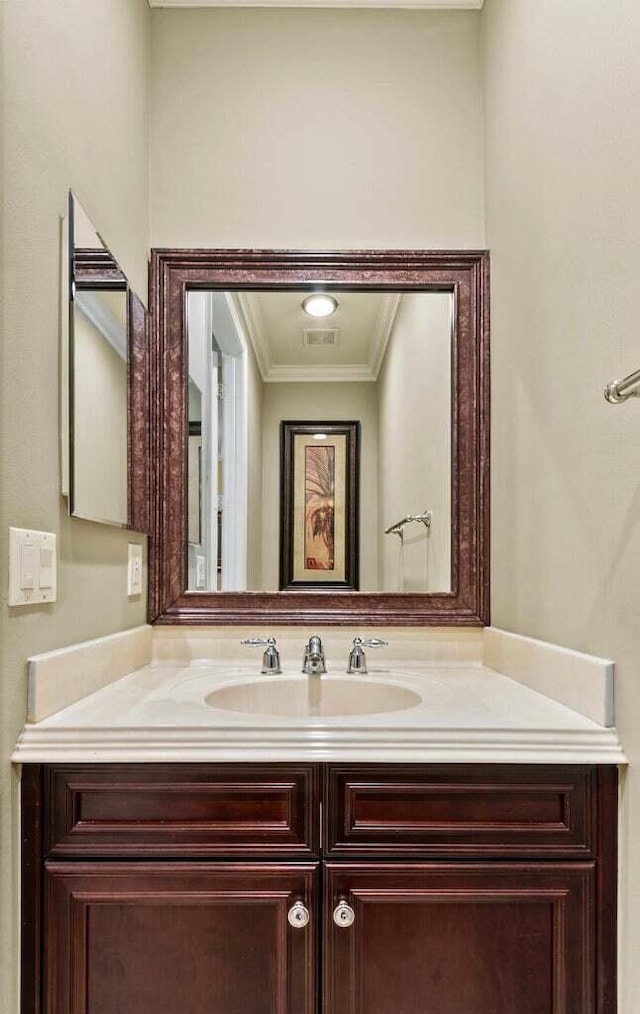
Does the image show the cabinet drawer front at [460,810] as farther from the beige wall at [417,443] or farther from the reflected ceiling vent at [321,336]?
the reflected ceiling vent at [321,336]

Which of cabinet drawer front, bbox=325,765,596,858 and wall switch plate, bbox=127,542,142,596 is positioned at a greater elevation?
wall switch plate, bbox=127,542,142,596

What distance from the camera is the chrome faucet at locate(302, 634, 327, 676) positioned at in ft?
5.10

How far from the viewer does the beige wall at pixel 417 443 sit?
5.71 feet

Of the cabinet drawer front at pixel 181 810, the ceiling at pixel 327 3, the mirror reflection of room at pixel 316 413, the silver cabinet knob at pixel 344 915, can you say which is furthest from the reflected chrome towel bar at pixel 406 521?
the ceiling at pixel 327 3

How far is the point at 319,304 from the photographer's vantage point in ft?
5.78

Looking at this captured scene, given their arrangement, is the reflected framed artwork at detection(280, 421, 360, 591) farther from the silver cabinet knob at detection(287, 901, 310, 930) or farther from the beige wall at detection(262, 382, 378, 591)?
the silver cabinet knob at detection(287, 901, 310, 930)

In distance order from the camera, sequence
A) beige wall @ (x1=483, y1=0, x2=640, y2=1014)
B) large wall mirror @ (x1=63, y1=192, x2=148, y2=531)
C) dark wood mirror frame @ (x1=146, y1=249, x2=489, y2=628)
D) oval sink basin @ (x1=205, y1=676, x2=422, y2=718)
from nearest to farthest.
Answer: beige wall @ (x1=483, y1=0, x2=640, y2=1014), large wall mirror @ (x1=63, y1=192, x2=148, y2=531), oval sink basin @ (x1=205, y1=676, x2=422, y2=718), dark wood mirror frame @ (x1=146, y1=249, x2=489, y2=628)

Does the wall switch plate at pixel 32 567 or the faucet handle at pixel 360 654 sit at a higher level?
the wall switch plate at pixel 32 567

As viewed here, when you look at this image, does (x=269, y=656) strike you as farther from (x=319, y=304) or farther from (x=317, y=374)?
(x=319, y=304)

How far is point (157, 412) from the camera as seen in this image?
5.69 ft

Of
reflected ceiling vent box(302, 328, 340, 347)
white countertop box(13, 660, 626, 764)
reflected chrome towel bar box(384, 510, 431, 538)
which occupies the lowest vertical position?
white countertop box(13, 660, 626, 764)

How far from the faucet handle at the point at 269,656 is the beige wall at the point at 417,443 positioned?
323mm

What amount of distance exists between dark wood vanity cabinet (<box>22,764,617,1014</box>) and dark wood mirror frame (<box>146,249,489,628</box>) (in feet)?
2.12

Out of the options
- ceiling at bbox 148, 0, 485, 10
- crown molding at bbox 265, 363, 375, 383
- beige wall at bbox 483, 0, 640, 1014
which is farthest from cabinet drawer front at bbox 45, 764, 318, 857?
ceiling at bbox 148, 0, 485, 10
